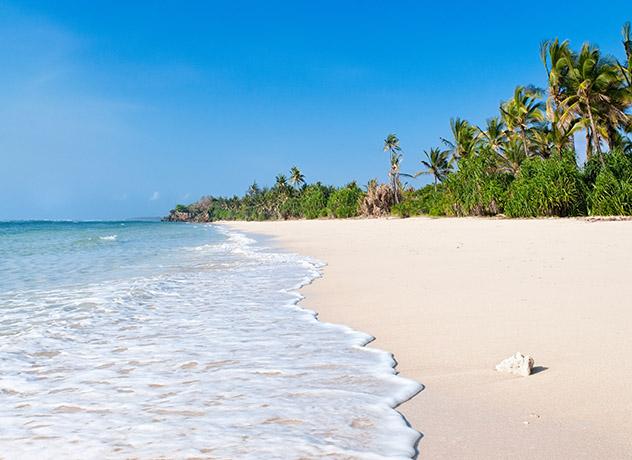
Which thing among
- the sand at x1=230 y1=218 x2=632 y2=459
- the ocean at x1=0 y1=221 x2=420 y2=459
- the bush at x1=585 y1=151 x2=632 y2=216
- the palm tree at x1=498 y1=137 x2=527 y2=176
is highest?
the palm tree at x1=498 y1=137 x2=527 y2=176

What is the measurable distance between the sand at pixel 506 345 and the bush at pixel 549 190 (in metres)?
21.3

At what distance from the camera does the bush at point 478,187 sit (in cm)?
3544

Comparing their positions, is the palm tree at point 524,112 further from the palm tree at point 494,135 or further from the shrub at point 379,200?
the shrub at point 379,200

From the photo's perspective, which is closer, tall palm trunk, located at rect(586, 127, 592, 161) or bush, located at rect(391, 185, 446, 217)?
tall palm trunk, located at rect(586, 127, 592, 161)

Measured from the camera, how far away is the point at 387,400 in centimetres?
289

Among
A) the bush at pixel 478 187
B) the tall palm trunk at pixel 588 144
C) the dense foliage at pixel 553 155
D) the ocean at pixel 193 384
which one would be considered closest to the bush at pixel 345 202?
the dense foliage at pixel 553 155

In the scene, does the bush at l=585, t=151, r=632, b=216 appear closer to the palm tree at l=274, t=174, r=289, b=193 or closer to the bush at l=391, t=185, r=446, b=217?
the bush at l=391, t=185, r=446, b=217

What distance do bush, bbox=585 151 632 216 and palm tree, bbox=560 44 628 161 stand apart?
238 cm

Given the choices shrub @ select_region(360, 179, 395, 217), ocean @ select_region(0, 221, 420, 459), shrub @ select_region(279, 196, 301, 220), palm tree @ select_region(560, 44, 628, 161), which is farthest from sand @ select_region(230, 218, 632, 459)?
shrub @ select_region(279, 196, 301, 220)

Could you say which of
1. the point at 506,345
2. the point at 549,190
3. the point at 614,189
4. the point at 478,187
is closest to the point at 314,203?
the point at 478,187

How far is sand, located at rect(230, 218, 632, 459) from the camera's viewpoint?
232 centimetres

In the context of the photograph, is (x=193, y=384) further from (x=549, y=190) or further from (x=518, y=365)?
(x=549, y=190)

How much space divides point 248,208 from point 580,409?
403 feet

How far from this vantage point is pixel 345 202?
2820 inches
